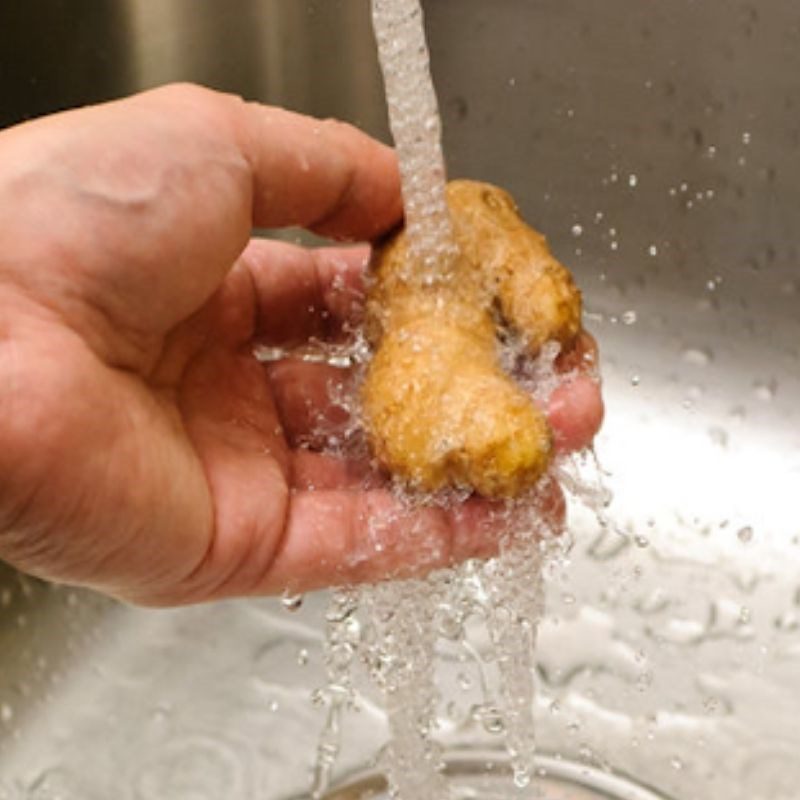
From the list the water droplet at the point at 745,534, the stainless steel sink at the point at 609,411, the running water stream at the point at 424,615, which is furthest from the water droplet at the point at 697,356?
the running water stream at the point at 424,615

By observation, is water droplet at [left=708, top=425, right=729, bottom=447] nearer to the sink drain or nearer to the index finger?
the sink drain

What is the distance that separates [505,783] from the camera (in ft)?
2.94

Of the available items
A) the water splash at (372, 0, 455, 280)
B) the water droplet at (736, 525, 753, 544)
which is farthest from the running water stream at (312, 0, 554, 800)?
the water droplet at (736, 525, 753, 544)

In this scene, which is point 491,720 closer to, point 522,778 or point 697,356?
point 522,778

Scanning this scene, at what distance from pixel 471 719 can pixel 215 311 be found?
0.35 m

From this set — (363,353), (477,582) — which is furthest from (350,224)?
(477,582)

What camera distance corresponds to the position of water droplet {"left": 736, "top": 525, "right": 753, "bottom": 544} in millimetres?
985

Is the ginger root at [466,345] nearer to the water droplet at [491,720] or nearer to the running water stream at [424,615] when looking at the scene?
the running water stream at [424,615]

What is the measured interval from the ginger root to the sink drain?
1.05ft

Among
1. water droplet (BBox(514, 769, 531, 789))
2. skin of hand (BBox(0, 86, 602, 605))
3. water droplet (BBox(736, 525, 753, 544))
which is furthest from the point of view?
water droplet (BBox(736, 525, 753, 544))

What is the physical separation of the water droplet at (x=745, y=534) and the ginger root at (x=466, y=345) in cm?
37

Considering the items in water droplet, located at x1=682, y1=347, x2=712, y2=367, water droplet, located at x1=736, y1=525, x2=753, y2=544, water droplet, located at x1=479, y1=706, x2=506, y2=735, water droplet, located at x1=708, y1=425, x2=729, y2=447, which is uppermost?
water droplet, located at x1=682, y1=347, x2=712, y2=367

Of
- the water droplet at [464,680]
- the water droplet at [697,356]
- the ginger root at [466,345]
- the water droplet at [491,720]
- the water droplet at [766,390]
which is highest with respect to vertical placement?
the ginger root at [466,345]

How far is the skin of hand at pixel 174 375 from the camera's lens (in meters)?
0.58
